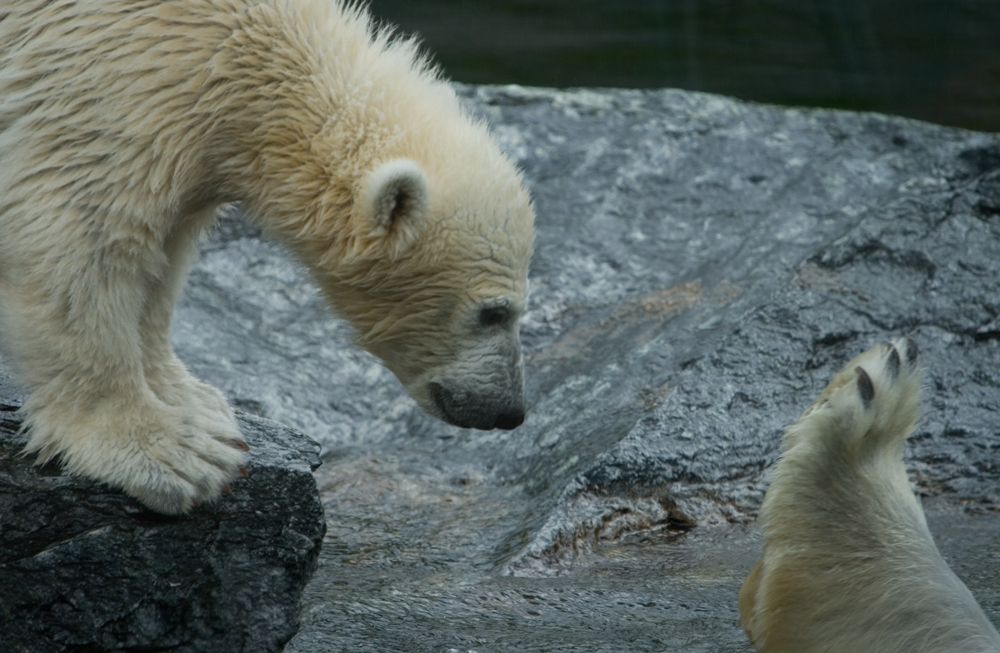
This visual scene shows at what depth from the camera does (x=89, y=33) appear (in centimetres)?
273

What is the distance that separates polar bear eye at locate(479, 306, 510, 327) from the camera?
9.82 ft

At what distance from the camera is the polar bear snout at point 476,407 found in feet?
10.4

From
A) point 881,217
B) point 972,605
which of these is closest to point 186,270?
point 972,605

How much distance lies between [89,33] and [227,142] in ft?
1.35

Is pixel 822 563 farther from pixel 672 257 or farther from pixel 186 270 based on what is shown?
pixel 672 257

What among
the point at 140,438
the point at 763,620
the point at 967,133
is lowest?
the point at 140,438

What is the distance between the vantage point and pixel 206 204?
3029 millimetres

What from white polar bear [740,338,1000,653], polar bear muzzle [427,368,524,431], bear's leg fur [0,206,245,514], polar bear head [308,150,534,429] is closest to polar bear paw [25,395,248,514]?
bear's leg fur [0,206,245,514]

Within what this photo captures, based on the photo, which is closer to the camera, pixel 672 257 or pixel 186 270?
pixel 186 270

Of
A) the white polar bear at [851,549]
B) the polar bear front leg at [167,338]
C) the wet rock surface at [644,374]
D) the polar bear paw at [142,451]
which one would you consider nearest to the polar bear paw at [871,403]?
the white polar bear at [851,549]

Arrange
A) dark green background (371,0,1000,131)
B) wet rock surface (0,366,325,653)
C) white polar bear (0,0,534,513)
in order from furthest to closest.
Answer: dark green background (371,0,1000,131) → white polar bear (0,0,534,513) → wet rock surface (0,366,325,653)

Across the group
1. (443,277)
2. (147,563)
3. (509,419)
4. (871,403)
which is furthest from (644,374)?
(147,563)

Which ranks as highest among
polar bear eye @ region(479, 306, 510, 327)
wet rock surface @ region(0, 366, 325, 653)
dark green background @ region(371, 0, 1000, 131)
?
dark green background @ region(371, 0, 1000, 131)

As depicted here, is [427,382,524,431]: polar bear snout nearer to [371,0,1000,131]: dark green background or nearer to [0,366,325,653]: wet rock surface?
[0,366,325,653]: wet rock surface
